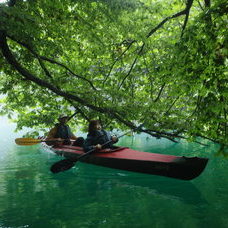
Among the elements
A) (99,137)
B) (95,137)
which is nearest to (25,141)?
(95,137)

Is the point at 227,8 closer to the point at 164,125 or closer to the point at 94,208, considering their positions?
the point at 164,125

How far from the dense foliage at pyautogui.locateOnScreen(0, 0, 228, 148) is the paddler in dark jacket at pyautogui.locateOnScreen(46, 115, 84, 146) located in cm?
34

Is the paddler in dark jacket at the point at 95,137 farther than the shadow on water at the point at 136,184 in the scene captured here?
Yes

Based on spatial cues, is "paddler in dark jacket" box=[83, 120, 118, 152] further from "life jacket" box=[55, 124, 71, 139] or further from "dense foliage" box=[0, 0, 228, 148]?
"life jacket" box=[55, 124, 71, 139]

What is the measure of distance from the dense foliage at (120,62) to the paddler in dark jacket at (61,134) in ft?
1.12

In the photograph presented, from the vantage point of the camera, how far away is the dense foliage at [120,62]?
3.48m

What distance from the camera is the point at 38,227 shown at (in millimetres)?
4387

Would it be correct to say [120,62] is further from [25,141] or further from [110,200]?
[110,200]

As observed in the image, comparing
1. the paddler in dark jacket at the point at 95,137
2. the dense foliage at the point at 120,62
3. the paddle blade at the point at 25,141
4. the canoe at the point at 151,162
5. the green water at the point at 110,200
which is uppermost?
the dense foliage at the point at 120,62

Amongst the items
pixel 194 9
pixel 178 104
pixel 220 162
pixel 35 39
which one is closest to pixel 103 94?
pixel 35 39

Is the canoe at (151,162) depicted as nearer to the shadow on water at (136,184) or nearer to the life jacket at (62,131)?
the shadow on water at (136,184)

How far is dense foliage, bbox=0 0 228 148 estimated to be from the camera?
3.48 metres

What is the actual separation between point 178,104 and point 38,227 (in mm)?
7050

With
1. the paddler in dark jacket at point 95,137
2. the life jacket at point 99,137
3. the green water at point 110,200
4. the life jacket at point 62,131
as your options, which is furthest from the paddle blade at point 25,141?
the life jacket at point 99,137
